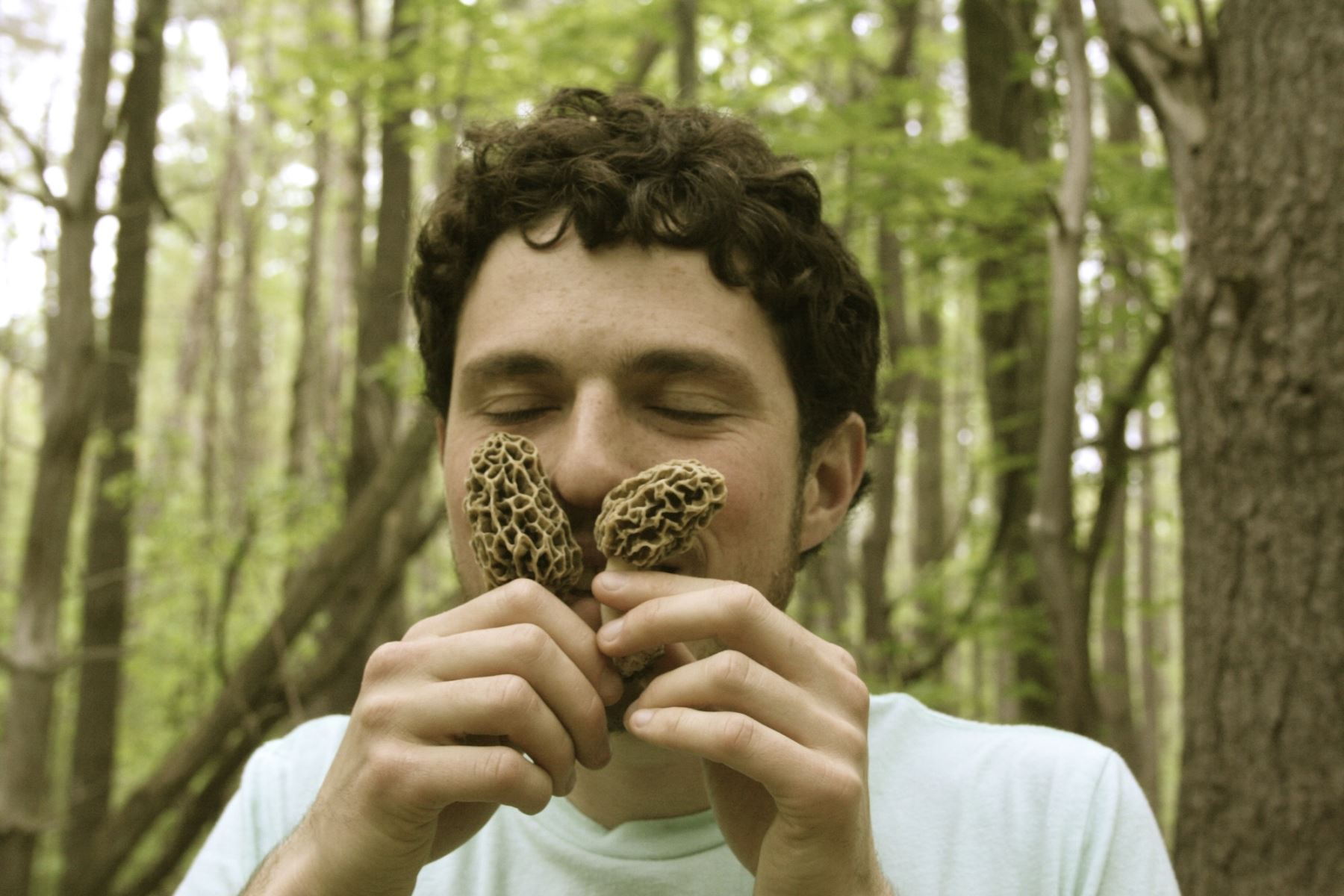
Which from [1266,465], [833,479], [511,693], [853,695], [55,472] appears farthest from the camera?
[55,472]

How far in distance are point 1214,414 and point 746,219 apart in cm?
201

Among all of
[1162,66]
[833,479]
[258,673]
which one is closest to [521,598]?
[833,479]

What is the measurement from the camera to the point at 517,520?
77.8 inches

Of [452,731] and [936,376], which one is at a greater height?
[936,376]

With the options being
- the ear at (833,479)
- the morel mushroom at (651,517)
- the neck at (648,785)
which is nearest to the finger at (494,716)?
the morel mushroom at (651,517)

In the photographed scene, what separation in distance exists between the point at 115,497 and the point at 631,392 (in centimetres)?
710

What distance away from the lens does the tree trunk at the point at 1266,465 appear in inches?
129

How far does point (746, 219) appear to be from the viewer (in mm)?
2562

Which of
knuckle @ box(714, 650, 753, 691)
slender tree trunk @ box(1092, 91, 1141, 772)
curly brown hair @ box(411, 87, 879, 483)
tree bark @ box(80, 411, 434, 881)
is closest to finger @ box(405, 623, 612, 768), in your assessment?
knuckle @ box(714, 650, 753, 691)

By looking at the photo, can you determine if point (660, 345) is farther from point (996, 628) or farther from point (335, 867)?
point (996, 628)

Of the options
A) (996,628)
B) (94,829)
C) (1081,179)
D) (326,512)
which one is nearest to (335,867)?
(1081,179)

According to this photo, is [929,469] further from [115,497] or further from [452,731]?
[452,731]

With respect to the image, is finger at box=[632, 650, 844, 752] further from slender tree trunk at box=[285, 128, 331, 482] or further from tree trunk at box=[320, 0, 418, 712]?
slender tree trunk at box=[285, 128, 331, 482]

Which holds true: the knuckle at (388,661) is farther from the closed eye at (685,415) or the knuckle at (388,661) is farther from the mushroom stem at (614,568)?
the closed eye at (685,415)
